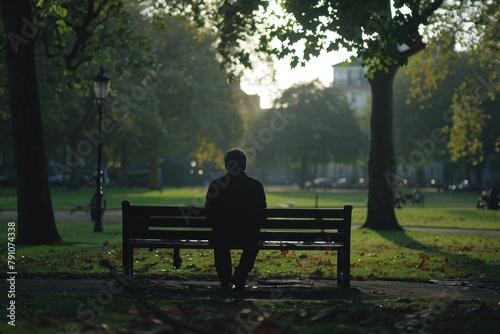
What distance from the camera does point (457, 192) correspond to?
8594 centimetres

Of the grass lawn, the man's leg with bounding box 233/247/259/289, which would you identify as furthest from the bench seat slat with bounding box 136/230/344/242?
the grass lawn

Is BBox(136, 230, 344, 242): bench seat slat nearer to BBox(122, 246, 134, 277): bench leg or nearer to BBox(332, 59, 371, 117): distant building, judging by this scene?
BBox(122, 246, 134, 277): bench leg

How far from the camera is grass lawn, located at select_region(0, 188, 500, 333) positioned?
22.3ft

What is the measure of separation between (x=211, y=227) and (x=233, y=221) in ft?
1.02

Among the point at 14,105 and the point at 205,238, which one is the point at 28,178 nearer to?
the point at 14,105

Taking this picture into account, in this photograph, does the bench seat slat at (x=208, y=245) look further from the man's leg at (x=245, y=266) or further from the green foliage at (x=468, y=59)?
the green foliage at (x=468, y=59)

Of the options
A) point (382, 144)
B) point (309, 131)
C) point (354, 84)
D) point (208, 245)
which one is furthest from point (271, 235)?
point (354, 84)

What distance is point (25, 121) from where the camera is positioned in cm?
1722

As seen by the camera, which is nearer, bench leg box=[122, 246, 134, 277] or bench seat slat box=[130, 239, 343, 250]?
bench seat slat box=[130, 239, 343, 250]

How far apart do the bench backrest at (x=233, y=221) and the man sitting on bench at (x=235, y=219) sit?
0.03 meters

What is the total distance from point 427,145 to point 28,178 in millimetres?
66387

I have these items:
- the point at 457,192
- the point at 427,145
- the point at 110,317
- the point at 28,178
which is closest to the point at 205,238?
the point at 110,317

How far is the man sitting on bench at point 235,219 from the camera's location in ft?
34.9

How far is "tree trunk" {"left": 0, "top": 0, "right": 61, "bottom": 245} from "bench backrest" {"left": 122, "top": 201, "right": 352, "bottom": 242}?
23.0ft
